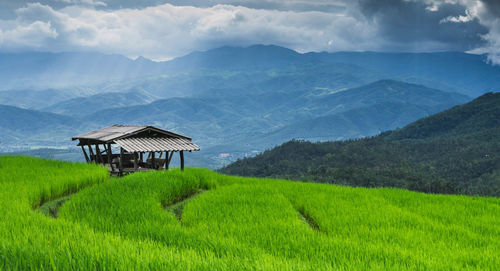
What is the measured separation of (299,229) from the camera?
8570mm

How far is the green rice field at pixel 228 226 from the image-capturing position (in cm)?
567

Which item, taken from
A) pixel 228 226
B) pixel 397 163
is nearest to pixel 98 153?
pixel 228 226

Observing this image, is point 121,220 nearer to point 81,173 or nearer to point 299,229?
point 299,229

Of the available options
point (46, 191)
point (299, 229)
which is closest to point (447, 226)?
point (299, 229)

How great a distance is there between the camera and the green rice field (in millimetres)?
5668

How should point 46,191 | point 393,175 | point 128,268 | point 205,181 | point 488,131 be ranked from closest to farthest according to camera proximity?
point 128,268 → point 46,191 → point 205,181 → point 393,175 → point 488,131

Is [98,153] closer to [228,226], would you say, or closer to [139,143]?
[139,143]

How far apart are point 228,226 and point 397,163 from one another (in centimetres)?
14921

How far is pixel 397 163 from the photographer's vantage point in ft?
481

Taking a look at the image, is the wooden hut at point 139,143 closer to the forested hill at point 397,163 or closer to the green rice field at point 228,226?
the green rice field at point 228,226

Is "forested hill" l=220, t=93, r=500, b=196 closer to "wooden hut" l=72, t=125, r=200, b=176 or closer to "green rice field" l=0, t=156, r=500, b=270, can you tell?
"wooden hut" l=72, t=125, r=200, b=176

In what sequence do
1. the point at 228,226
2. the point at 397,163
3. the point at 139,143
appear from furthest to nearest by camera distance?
the point at 397,163, the point at 139,143, the point at 228,226

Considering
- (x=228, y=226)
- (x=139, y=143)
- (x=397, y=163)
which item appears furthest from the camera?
(x=397, y=163)

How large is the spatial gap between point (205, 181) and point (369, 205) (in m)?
6.00
